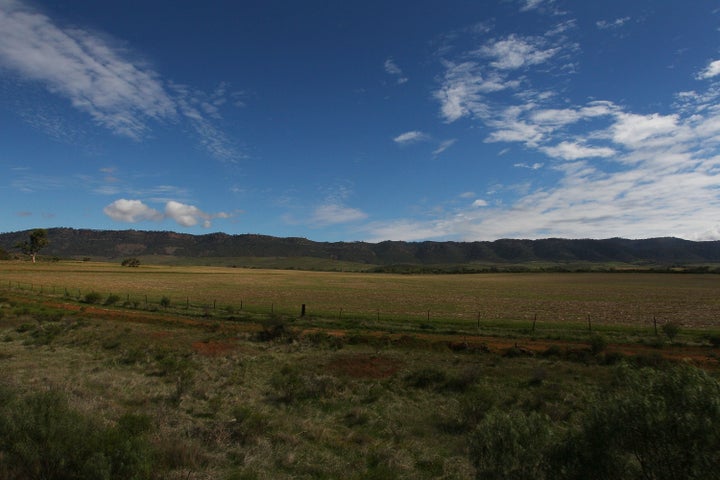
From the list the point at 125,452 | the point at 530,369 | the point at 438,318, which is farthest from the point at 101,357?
the point at 438,318

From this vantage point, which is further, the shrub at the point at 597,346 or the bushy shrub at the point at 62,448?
the shrub at the point at 597,346

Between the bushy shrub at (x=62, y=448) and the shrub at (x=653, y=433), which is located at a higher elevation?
the shrub at (x=653, y=433)

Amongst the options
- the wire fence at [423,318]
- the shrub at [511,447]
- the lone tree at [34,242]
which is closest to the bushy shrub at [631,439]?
the shrub at [511,447]

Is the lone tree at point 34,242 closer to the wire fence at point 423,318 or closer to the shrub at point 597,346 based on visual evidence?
the wire fence at point 423,318

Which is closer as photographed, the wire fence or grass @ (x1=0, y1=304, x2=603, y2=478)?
grass @ (x1=0, y1=304, x2=603, y2=478)

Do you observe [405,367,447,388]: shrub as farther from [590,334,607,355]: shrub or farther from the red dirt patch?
[590,334,607,355]: shrub

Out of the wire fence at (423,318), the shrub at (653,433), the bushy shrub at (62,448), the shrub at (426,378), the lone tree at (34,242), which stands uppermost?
the lone tree at (34,242)

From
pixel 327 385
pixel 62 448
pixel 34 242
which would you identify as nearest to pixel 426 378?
pixel 327 385

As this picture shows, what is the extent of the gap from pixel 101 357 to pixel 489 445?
18.1 metres

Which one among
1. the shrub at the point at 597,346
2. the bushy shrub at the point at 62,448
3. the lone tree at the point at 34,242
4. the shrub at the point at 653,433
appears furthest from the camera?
the lone tree at the point at 34,242

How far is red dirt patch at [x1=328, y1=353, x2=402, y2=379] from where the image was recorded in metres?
17.1

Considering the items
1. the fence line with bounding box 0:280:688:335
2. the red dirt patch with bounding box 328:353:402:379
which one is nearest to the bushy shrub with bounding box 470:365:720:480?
the red dirt patch with bounding box 328:353:402:379

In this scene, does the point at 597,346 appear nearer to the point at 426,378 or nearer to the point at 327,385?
the point at 426,378

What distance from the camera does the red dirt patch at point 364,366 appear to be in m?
17.1
